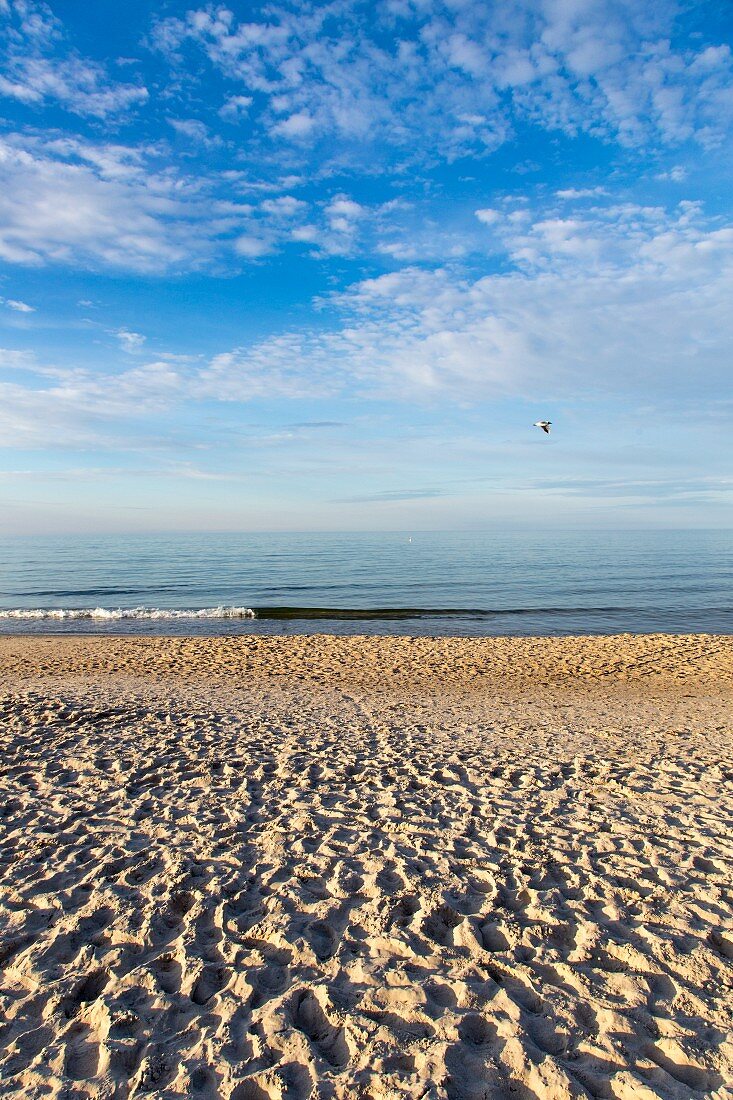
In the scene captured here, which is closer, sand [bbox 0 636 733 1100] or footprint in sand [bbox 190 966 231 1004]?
sand [bbox 0 636 733 1100]

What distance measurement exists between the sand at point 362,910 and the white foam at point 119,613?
53.5 ft

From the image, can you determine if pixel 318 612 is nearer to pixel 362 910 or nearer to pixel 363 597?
pixel 363 597

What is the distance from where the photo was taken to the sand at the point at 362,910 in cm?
333

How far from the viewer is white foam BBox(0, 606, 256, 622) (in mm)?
26172

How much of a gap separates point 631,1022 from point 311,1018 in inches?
76.1

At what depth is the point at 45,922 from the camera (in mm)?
4469

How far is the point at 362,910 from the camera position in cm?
470

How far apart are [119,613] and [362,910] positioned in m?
24.4

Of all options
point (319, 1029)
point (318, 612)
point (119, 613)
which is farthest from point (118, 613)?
point (319, 1029)

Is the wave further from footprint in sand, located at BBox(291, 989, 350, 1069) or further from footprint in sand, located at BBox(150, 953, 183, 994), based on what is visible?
footprint in sand, located at BBox(291, 989, 350, 1069)

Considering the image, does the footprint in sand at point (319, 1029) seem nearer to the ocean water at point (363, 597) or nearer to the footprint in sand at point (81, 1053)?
the footprint in sand at point (81, 1053)

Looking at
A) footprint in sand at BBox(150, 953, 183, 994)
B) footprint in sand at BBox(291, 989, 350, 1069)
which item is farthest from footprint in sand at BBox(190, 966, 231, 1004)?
footprint in sand at BBox(291, 989, 350, 1069)

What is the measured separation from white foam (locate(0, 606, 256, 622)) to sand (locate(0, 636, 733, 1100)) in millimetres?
16301

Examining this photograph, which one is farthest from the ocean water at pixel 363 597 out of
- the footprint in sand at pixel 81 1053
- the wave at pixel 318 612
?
the footprint in sand at pixel 81 1053
